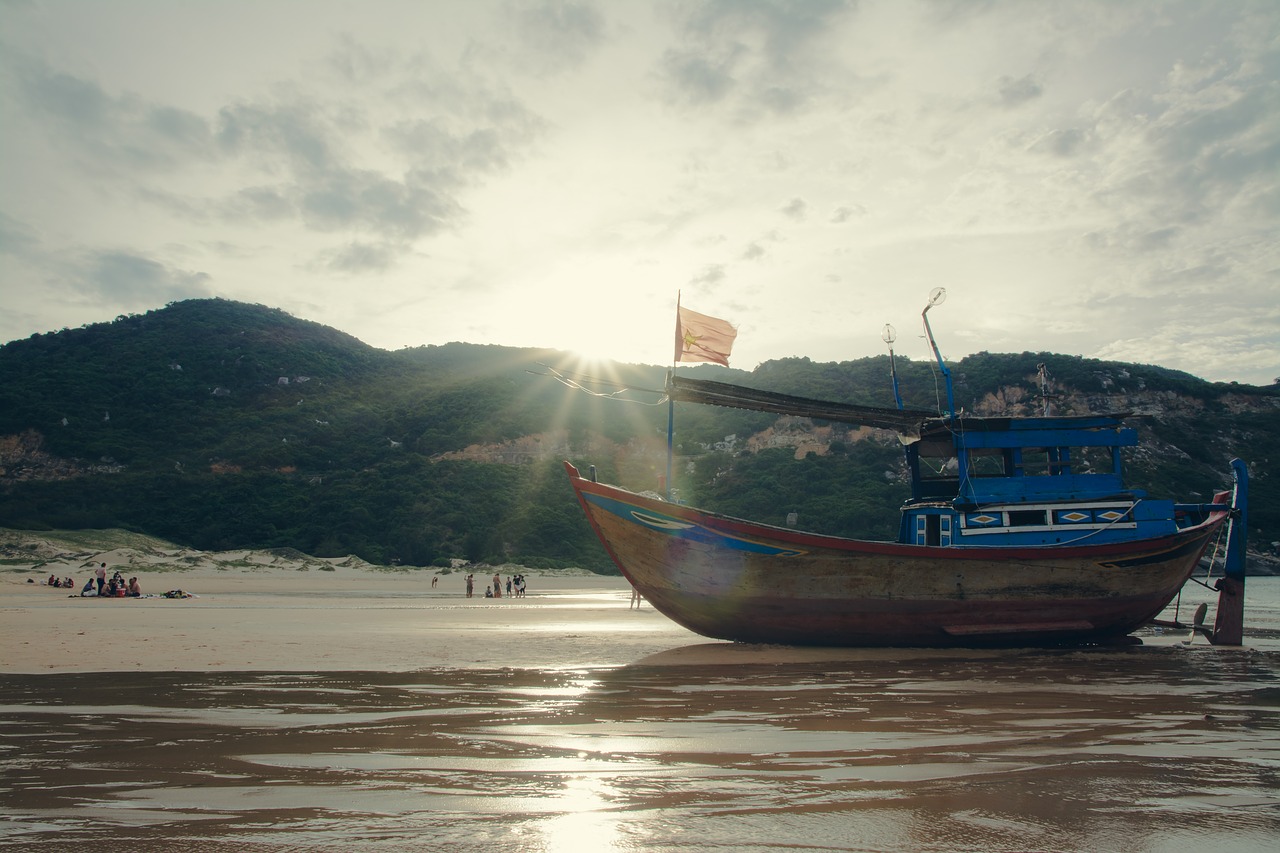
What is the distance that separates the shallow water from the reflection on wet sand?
0.03 meters

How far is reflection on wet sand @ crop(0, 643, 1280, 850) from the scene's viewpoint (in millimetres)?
4168

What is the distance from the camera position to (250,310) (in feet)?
385

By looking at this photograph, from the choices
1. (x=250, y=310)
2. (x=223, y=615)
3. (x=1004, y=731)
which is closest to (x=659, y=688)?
(x=1004, y=731)

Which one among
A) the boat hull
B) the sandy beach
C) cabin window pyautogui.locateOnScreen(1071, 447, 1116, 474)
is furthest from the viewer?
cabin window pyautogui.locateOnScreen(1071, 447, 1116, 474)

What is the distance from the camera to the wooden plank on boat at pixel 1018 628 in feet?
46.4

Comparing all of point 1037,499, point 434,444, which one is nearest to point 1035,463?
point 1037,499

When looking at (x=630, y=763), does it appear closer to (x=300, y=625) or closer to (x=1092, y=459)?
(x=300, y=625)

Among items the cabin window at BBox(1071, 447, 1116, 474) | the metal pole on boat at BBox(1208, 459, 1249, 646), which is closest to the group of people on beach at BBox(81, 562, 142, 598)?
the metal pole on boat at BBox(1208, 459, 1249, 646)

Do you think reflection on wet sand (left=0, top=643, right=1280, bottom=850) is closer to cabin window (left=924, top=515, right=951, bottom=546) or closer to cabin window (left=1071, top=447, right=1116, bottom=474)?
cabin window (left=924, top=515, right=951, bottom=546)

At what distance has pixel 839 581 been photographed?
13.8 meters

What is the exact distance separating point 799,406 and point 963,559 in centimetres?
468

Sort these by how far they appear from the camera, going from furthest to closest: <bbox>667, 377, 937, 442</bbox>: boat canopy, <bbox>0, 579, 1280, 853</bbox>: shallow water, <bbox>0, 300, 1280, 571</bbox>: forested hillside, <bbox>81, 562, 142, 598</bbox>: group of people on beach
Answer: <bbox>0, 300, 1280, 571</bbox>: forested hillside, <bbox>81, 562, 142, 598</bbox>: group of people on beach, <bbox>667, 377, 937, 442</bbox>: boat canopy, <bbox>0, 579, 1280, 853</bbox>: shallow water

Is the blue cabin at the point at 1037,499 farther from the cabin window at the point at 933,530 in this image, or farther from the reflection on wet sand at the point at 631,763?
the reflection on wet sand at the point at 631,763

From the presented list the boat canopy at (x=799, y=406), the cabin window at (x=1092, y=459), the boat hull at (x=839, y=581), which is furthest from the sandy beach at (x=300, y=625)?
the cabin window at (x=1092, y=459)
